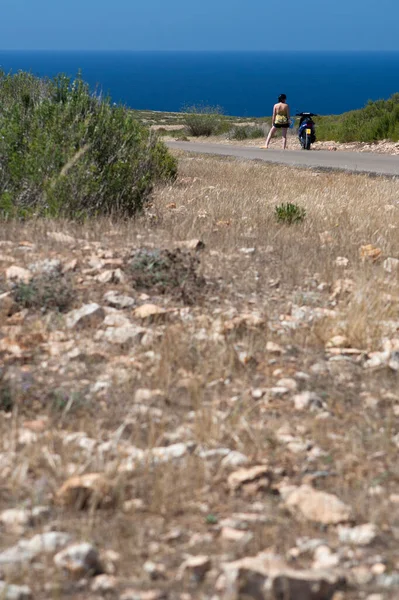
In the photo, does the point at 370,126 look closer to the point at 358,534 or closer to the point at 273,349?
the point at 273,349

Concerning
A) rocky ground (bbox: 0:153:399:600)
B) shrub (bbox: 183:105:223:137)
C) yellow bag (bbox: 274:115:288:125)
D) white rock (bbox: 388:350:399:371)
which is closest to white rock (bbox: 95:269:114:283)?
rocky ground (bbox: 0:153:399:600)

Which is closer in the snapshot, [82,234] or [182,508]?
[182,508]

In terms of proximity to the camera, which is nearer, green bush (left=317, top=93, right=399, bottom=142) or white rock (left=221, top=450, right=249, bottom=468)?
white rock (left=221, top=450, right=249, bottom=468)

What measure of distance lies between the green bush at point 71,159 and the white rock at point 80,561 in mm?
4913

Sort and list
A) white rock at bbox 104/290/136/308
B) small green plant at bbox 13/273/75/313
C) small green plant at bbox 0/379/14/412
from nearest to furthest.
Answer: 1. small green plant at bbox 0/379/14/412
2. small green plant at bbox 13/273/75/313
3. white rock at bbox 104/290/136/308

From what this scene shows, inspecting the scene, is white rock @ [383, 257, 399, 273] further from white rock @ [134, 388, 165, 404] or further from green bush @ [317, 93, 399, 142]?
green bush @ [317, 93, 399, 142]

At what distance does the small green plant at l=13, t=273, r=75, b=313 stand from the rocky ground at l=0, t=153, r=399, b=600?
13 mm

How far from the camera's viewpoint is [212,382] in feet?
13.5

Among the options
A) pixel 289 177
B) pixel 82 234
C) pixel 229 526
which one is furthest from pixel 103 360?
pixel 289 177

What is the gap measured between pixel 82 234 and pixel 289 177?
7.25 metres

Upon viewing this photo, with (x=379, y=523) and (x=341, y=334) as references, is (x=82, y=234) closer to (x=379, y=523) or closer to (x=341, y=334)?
(x=341, y=334)

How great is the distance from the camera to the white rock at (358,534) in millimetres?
2777

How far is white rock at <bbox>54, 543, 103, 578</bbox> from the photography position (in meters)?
2.55

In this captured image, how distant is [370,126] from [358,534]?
22.5 meters
